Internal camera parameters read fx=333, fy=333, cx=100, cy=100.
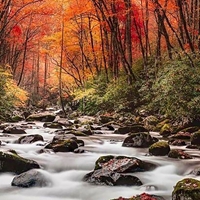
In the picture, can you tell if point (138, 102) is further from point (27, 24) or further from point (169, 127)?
point (27, 24)

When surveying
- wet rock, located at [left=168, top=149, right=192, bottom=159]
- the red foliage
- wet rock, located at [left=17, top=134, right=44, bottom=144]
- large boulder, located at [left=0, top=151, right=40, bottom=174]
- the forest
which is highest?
the red foliage

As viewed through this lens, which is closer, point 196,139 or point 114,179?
point 114,179

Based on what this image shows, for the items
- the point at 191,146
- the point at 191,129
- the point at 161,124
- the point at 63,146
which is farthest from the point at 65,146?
the point at 161,124

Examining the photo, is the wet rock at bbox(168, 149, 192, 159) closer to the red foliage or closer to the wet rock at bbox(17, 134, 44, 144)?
the wet rock at bbox(17, 134, 44, 144)

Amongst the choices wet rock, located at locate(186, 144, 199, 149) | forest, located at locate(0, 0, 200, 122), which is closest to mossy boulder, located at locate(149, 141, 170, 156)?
wet rock, located at locate(186, 144, 199, 149)

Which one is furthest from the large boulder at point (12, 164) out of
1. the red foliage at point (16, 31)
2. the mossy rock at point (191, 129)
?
the red foliage at point (16, 31)

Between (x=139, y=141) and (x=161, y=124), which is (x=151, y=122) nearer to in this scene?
(x=161, y=124)

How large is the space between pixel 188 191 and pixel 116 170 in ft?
5.78

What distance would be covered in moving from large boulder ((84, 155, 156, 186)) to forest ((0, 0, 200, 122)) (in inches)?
190

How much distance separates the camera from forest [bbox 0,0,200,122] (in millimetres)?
11508

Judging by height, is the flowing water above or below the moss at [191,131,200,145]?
below

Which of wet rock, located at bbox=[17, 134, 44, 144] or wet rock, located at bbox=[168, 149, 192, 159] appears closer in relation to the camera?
wet rock, located at bbox=[168, 149, 192, 159]

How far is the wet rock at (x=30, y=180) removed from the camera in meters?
5.22

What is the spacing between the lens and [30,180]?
5277mm
